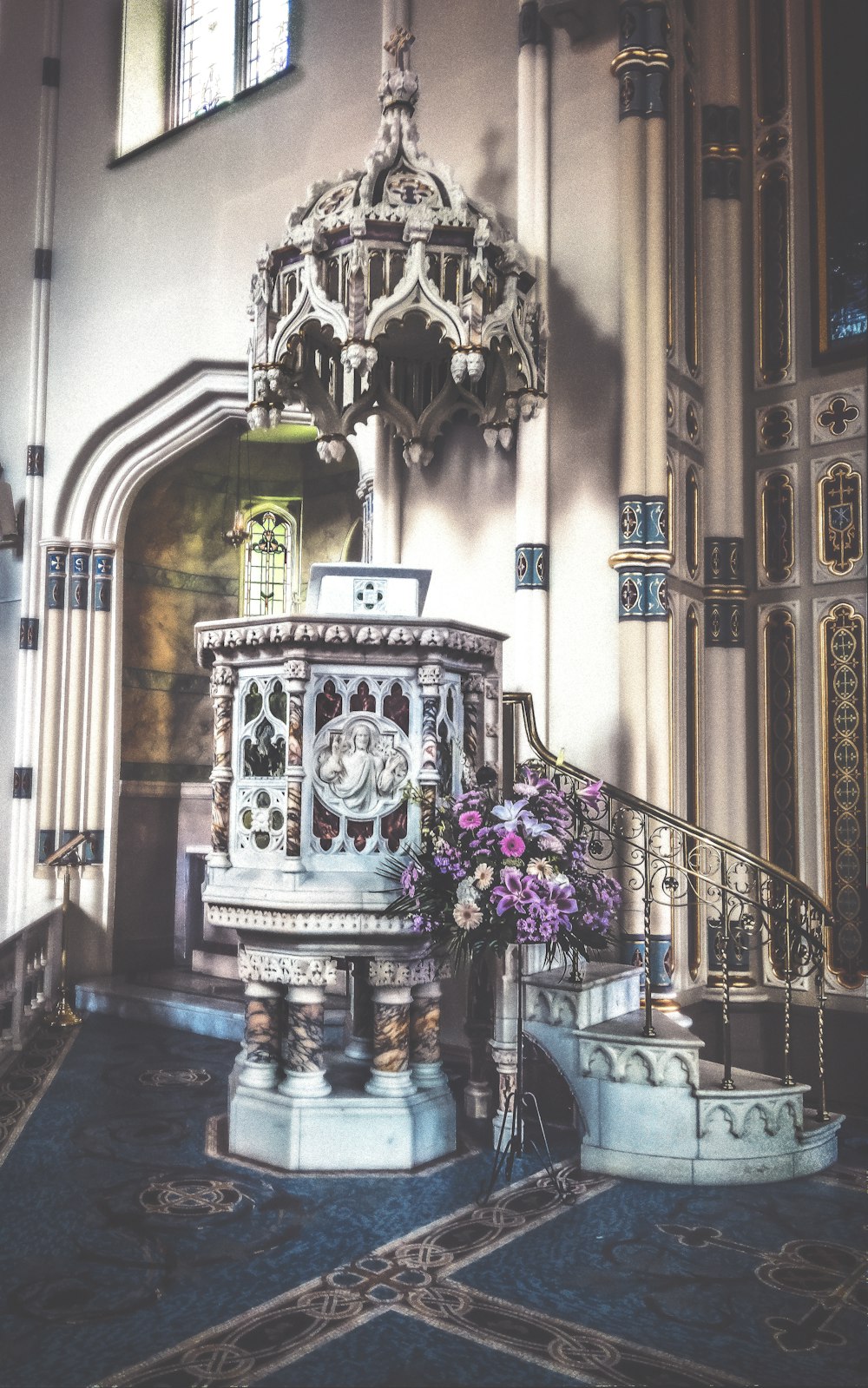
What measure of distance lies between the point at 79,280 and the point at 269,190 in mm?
1826

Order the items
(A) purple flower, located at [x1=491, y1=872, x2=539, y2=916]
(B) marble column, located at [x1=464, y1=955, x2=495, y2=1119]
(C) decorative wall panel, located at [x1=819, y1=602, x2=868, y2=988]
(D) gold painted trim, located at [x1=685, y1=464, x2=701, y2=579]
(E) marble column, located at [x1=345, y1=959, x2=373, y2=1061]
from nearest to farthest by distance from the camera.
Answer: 1. (A) purple flower, located at [x1=491, y1=872, x2=539, y2=916]
2. (B) marble column, located at [x1=464, y1=955, x2=495, y2=1119]
3. (E) marble column, located at [x1=345, y1=959, x2=373, y2=1061]
4. (C) decorative wall panel, located at [x1=819, y1=602, x2=868, y2=988]
5. (D) gold painted trim, located at [x1=685, y1=464, x2=701, y2=579]

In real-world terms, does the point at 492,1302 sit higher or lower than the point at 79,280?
lower

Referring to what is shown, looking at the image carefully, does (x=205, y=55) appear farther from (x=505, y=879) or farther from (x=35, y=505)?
(x=505, y=879)

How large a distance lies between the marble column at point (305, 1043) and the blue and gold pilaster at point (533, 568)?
98.0 inches

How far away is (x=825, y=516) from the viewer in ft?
20.4

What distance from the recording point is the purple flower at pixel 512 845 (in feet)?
13.8

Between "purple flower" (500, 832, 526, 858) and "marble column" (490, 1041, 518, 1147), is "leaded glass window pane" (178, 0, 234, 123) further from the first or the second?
"marble column" (490, 1041, 518, 1147)

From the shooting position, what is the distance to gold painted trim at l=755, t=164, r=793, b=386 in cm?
636

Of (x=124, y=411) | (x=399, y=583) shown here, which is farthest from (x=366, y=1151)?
(x=124, y=411)

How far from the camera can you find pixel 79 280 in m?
8.77

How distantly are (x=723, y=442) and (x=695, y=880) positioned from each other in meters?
2.44

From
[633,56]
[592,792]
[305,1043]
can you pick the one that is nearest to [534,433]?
[633,56]

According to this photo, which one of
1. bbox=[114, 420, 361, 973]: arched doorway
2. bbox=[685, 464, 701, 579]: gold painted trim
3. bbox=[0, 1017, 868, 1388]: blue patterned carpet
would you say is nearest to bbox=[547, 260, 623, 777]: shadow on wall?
bbox=[685, 464, 701, 579]: gold painted trim

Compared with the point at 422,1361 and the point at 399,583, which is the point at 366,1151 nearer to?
the point at 422,1361
